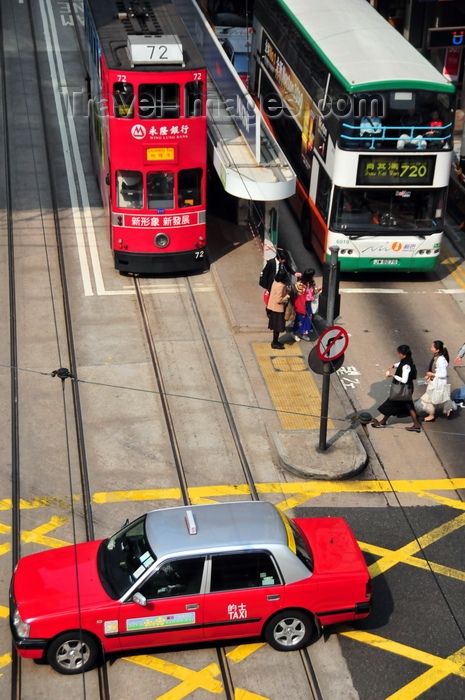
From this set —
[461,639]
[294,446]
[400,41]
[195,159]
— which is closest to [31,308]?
[195,159]

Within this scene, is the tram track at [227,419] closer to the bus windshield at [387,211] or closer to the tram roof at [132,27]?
the bus windshield at [387,211]

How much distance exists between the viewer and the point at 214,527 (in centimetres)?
1103

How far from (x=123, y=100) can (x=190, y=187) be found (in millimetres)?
2065

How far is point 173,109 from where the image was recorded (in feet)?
60.7

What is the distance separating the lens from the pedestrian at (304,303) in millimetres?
17797

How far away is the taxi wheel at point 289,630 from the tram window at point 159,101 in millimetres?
10399

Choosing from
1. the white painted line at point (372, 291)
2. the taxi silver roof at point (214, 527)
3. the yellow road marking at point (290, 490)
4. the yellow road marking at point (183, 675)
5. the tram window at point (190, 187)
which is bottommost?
the white painted line at point (372, 291)

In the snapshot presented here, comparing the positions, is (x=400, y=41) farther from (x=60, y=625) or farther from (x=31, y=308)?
(x=60, y=625)

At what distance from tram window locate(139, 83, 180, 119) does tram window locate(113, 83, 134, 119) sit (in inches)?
6.9

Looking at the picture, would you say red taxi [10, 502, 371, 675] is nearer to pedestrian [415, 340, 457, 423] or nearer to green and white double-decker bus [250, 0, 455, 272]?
pedestrian [415, 340, 457, 423]

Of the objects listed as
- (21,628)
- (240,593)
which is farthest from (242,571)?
(21,628)

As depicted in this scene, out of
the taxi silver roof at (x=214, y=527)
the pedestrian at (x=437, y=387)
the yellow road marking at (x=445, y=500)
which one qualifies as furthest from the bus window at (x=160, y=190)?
the taxi silver roof at (x=214, y=527)

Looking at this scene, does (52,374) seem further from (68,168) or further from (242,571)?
(68,168)

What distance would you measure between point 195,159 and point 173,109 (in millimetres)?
1043
